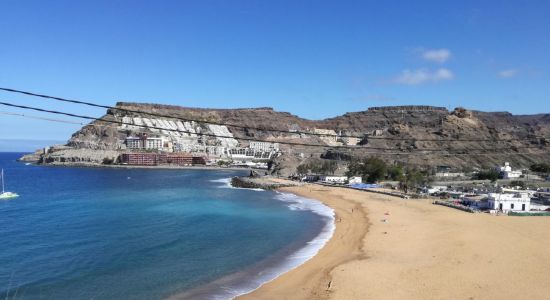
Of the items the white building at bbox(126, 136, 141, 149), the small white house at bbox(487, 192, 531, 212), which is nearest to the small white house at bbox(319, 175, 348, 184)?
the small white house at bbox(487, 192, 531, 212)

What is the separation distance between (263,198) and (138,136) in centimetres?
11263


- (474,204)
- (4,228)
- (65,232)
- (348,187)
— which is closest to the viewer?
(65,232)

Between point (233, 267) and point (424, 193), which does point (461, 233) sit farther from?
point (424, 193)

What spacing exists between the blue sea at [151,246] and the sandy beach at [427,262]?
1.63 meters

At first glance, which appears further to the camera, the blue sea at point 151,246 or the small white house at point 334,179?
the small white house at point 334,179

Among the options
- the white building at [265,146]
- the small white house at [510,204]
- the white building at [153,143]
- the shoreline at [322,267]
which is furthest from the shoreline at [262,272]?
the white building at [265,146]

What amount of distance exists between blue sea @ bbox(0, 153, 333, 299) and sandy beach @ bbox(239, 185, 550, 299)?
163 centimetres

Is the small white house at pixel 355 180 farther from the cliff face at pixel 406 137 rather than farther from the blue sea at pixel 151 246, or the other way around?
the blue sea at pixel 151 246

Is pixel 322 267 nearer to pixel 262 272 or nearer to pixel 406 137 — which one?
pixel 262 272

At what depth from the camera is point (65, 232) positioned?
27797 millimetres

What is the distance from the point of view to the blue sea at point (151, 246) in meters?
16.7

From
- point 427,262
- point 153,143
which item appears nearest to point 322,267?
point 427,262

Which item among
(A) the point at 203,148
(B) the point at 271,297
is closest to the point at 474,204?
(B) the point at 271,297

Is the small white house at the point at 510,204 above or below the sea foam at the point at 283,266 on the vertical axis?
above
